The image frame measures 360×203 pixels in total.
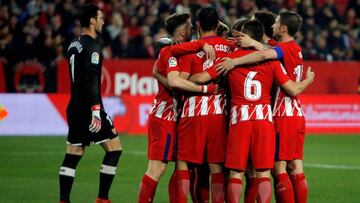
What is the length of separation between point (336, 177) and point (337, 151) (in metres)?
4.43

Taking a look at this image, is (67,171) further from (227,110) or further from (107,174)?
(227,110)

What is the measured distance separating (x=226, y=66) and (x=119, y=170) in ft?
22.0

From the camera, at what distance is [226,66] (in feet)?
31.5

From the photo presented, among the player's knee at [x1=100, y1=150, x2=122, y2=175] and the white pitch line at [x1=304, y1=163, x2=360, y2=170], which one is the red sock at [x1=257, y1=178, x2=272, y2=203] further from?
the white pitch line at [x1=304, y1=163, x2=360, y2=170]

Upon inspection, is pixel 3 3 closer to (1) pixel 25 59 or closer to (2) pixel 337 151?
(1) pixel 25 59

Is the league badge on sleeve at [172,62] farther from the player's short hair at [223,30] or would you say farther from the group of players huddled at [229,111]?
the player's short hair at [223,30]

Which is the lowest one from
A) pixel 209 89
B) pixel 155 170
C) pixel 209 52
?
pixel 155 170

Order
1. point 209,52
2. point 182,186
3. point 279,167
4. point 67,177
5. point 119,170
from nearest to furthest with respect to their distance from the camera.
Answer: point 209,52 < point 182,186 < point 279,167 < point 67,177 < point 119,170

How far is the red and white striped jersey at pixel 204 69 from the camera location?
9.89 m

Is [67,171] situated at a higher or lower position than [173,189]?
higher

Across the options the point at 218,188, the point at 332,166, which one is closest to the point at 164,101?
the point at 218,188

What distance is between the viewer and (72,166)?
11.1 metres

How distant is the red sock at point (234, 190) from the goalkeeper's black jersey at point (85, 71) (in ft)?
7.07

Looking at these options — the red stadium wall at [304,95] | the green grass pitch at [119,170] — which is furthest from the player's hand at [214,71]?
the red stadium wall at [304,95]
